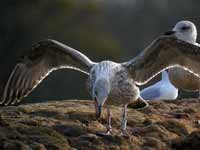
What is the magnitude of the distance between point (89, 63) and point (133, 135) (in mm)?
1102

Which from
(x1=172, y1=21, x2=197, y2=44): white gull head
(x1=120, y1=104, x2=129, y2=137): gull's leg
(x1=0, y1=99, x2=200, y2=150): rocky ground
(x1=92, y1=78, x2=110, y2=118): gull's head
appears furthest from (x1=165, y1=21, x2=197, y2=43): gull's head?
(x1=92, y1=78, x2=110, y2=118): gull's head

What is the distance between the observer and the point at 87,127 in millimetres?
13641

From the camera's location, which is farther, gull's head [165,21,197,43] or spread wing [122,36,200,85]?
gull's head [165,21,197,43]

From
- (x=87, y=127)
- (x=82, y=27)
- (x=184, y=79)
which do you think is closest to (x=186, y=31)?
(x=184, y=79)

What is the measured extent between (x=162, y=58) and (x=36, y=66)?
5.64 ft

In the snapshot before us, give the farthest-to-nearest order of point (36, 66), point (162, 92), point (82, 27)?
point (82, 27), point (162, 92), point (36, 66)

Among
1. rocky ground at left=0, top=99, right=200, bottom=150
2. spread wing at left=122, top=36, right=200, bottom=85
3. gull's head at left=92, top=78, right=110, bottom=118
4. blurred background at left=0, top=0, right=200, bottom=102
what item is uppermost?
blurred background at left=0, top=0, right=200, bottom=102

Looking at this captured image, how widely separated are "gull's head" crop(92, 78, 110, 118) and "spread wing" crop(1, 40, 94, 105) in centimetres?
97

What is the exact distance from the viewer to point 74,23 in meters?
32.8

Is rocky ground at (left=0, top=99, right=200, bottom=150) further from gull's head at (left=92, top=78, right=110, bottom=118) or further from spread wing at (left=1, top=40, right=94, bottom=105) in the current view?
gull's head at (left=92, top=78, right=110, bottom=118)

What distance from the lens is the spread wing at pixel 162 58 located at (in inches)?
538

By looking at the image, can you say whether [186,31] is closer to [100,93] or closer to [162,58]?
[162,58]

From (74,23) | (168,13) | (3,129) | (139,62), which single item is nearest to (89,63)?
(139,62)

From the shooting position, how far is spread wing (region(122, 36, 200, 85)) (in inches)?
538
